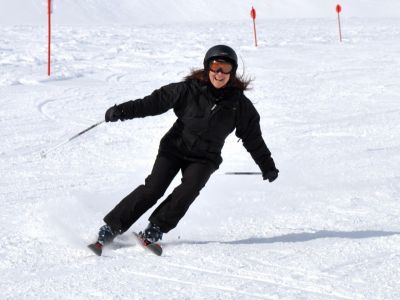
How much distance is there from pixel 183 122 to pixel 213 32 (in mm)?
22375

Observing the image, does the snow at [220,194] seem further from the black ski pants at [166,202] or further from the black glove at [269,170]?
the black glove at [269,170]

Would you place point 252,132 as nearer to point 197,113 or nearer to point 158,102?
point 197,113

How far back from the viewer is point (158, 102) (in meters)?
4.04

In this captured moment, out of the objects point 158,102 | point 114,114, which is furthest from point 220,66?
point 114,114

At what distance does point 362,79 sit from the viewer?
13.1m

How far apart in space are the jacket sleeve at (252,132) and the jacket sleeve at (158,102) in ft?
1.29

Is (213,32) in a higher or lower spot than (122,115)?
higher

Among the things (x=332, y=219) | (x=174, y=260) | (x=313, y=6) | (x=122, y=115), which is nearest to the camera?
(x=174, y=260)

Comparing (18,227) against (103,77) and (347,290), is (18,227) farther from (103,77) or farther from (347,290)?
(103,77)

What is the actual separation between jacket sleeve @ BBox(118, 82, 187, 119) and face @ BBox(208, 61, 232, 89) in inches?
7.2

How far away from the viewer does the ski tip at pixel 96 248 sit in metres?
3.76

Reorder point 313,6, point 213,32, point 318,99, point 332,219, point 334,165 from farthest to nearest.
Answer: point 313,6
point 213,32
point 318,99
point 334,165
point 332,219

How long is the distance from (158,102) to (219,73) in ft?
1.33

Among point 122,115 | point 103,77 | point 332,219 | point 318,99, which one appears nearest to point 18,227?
point 122,115
